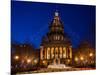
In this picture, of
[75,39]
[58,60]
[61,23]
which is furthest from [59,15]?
[58,60]

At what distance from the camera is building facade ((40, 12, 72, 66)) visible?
7.28 ft

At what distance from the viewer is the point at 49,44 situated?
2.24m

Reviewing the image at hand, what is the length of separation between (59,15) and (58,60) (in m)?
0.54

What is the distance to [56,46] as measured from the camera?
226cm

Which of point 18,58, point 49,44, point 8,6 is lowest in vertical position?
point 18,58

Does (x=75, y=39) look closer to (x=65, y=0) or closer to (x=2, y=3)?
(x=65, y=0)

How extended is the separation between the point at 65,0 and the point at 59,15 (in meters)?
0.20

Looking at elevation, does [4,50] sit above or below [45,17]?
below

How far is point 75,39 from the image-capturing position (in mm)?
2340

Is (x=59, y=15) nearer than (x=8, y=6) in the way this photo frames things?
No

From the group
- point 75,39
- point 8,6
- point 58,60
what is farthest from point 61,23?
point 8,6

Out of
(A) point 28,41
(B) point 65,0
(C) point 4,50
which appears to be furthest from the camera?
(B) point 65,0

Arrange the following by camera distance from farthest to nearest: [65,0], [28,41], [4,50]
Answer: [65,0] → [28,41] → [4,50]

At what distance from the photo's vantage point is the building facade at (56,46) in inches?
87.4
